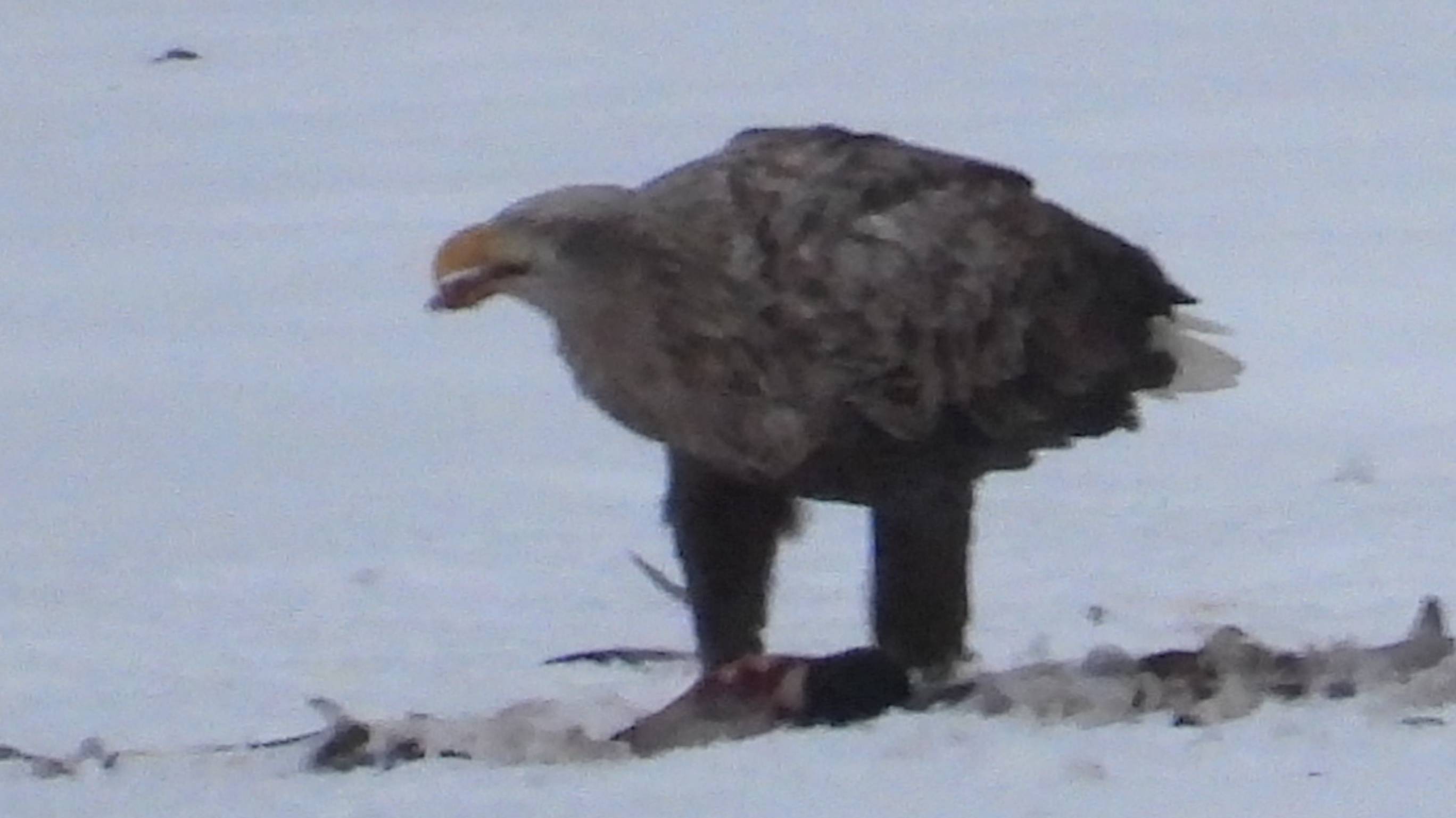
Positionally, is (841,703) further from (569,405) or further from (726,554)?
(569,405)

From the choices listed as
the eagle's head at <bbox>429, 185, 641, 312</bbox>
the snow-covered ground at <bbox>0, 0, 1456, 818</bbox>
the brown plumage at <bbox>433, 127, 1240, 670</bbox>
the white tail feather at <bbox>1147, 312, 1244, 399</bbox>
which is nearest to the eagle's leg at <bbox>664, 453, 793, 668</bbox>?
the brown plumage at <bbox>433, 127, 1240, 670</bbox>

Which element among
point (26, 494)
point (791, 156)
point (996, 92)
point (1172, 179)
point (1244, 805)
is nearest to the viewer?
point (1244, 805)

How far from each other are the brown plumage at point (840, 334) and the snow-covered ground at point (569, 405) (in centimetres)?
33

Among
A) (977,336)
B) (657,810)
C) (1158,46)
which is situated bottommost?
(657,810)

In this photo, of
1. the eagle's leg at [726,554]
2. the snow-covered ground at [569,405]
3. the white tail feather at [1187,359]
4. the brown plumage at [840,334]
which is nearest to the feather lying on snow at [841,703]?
the snow-covered ground at [569,405]

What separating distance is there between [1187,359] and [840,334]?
0.86 meters

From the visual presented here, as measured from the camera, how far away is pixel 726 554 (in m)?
6.08

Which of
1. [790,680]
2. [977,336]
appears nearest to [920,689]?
[790,680]

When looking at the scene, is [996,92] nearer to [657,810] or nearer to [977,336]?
[977,336]

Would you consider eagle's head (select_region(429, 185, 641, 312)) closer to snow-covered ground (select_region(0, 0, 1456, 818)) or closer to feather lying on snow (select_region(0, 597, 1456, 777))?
feather lying on snow (select_region(0, 597, 1456, 777))

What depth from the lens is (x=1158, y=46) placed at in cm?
1548

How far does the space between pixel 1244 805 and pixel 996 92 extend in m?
10.5

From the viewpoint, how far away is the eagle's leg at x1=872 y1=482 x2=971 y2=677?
5969mm

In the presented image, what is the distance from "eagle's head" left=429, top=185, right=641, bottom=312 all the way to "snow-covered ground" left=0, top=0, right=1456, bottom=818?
0.69 metres
